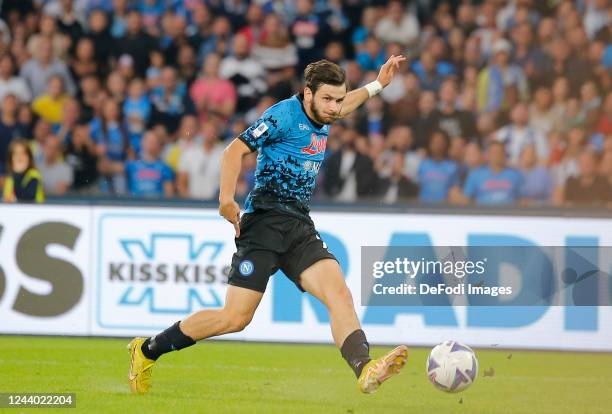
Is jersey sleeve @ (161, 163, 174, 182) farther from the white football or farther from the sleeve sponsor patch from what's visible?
the white football

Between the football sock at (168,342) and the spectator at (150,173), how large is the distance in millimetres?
5899

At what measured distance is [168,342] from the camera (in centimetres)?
769

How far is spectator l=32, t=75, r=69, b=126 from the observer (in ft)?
48.2

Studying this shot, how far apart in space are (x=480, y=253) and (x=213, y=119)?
4.46m

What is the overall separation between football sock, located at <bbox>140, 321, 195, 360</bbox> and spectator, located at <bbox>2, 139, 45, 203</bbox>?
4364 mm

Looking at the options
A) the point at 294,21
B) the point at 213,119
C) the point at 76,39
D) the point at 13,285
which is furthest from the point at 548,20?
the point at 13,285

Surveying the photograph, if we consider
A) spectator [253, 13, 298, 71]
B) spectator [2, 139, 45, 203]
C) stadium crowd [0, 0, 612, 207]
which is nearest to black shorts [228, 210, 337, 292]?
spectator [2, 139, 45, 203]

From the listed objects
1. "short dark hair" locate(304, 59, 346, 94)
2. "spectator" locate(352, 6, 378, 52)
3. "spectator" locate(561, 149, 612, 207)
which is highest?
"spectator" locate(352, 6, 378, 52)

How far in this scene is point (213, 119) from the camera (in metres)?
14.1

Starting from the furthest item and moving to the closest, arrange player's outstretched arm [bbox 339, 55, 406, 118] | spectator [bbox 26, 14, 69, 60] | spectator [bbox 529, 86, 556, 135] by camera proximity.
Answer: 1. spectator [bbox 26, 14, 69, 60]
2. spectator [bbox 529, 86, 556, 135]
3. player's outstretched arm [bbox 339, 55, 406, 118]

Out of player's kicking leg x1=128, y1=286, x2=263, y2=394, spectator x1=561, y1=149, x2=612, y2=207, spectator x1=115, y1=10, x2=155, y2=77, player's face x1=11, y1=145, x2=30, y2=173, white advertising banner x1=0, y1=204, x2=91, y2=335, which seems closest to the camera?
player's kicking leg x1=128, y1=286, x2=263, y2=394

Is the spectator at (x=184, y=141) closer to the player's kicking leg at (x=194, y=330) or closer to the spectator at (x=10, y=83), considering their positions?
the spectator at (x=10, y=83)

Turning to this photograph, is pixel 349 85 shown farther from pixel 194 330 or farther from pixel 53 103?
pixel 194 330

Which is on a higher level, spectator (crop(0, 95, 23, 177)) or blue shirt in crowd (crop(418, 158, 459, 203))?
spectator (crop(0, 95, 23, 177))
